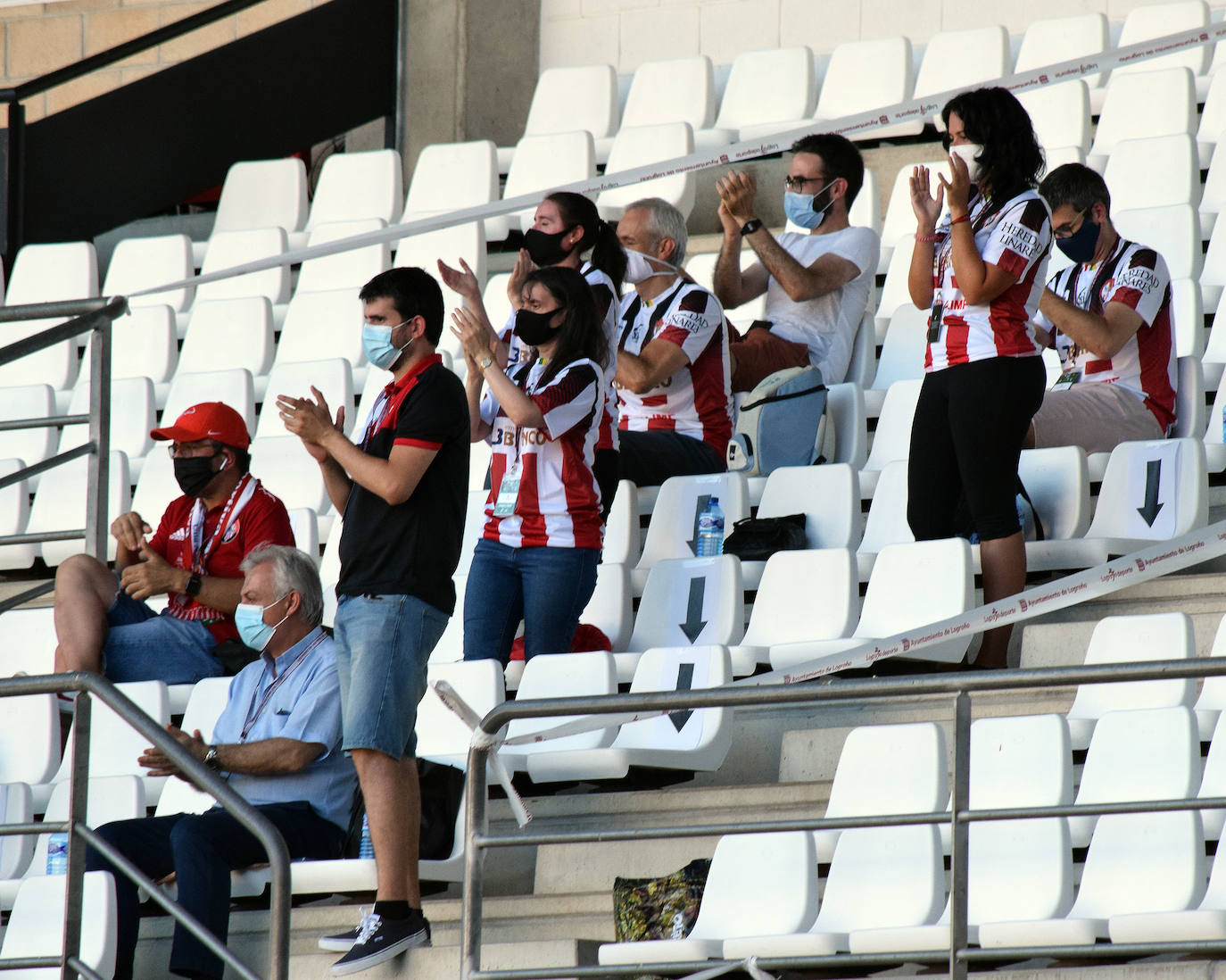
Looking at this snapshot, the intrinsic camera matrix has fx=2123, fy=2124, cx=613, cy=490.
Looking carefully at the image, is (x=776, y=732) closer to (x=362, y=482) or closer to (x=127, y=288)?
(x=362, y=482)

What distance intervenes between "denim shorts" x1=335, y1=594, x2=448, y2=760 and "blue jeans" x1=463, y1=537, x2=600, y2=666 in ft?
2.14

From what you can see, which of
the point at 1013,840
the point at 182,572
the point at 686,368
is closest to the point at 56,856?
the point at 182,572

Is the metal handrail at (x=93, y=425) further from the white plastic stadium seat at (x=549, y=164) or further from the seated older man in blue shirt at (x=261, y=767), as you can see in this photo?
the white plastic stadium seat at (x=549, y=164)

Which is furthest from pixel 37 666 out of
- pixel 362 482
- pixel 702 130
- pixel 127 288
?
pixel 702 130

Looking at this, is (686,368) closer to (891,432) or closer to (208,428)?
(891,432)

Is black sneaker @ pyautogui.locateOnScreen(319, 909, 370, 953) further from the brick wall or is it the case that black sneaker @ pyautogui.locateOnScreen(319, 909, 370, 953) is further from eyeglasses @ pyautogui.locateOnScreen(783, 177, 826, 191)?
the brick wall

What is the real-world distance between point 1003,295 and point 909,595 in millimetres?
702

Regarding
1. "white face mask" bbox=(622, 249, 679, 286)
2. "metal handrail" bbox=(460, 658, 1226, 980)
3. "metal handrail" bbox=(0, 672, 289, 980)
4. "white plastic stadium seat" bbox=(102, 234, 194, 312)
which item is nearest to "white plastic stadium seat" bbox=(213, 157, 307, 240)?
"white plastic stadium seat" bbox=(102, 234, 194, 312)

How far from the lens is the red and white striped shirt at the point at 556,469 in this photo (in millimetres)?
4918

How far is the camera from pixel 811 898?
3.79 m

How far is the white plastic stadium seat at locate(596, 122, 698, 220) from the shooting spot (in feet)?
23.9

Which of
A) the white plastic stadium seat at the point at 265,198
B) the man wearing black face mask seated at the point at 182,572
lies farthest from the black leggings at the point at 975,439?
the white plastic stadium seat at the point at 265,198

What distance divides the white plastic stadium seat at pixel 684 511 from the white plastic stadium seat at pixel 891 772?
1.36m

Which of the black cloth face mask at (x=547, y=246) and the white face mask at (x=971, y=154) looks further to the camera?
the black cloth face mask at (x=547, y=246)
